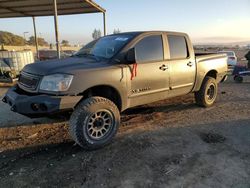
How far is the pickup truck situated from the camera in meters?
3.98

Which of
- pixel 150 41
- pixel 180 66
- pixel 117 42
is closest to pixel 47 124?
pixel 117 42

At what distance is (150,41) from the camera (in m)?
5.21

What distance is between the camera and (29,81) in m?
4.38

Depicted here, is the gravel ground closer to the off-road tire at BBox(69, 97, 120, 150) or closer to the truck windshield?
the off-road tire at BBox(69, 97, 120, 150)

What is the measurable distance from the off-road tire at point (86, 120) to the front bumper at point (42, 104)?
155 mm

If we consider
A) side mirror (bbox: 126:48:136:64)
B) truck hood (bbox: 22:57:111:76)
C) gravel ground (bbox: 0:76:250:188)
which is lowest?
gravel ground (bbox: 0:76:250:188)

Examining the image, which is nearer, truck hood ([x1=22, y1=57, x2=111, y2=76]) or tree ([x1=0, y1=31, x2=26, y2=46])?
truck hood ([x1=22, y1=57, x2=111, y2=76])

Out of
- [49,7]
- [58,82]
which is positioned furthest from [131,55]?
[49,7]

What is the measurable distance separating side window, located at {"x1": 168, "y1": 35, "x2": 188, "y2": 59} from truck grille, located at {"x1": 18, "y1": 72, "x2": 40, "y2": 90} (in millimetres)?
2920

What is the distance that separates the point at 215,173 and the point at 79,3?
35.8ft

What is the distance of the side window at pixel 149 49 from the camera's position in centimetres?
496

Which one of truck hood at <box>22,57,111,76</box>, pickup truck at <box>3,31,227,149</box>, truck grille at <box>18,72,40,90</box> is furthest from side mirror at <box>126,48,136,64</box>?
truck grille at <box>18,72,40,90</box>

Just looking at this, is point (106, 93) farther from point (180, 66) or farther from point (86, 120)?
point (180, 66)

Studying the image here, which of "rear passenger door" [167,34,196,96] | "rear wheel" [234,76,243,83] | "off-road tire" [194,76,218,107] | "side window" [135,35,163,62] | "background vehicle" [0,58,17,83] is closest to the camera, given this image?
"side window" [135,35,163,62]
